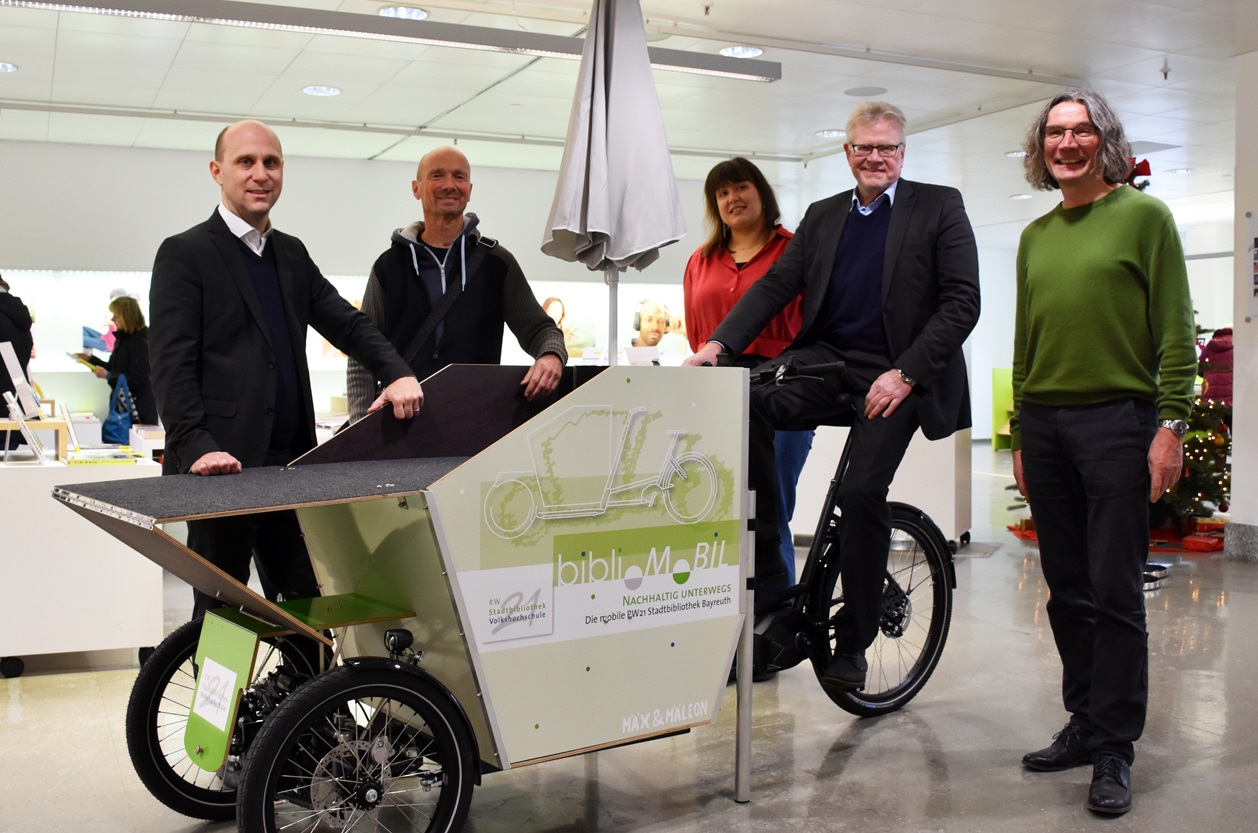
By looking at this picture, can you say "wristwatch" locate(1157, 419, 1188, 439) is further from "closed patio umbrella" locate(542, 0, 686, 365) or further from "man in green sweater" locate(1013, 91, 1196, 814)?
"closed patio umbrella" locate(542, 0, 686, 365)

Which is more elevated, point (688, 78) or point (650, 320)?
point (688, 78)

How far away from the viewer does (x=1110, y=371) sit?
8.99 ft

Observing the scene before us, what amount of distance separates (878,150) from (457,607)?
1611 mm


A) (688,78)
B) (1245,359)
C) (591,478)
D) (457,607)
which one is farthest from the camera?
(688,78)

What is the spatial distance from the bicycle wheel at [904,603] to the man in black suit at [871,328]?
0.11 meters

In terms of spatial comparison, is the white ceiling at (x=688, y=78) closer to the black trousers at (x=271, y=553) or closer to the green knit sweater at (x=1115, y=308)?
the green knit sweater at (x=1115, y=308)

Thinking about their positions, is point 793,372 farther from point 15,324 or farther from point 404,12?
point 15,324

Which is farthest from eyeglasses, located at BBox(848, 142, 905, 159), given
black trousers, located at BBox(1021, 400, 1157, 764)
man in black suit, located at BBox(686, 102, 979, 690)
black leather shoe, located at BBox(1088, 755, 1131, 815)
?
black leather shoe, located at BBox(1088, 755, 1131, 815)

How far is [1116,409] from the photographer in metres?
2.75

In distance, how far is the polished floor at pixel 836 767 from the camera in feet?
8.84

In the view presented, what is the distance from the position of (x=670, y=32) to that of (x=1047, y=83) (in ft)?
9.44

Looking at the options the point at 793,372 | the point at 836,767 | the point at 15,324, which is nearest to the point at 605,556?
the point at 793,372

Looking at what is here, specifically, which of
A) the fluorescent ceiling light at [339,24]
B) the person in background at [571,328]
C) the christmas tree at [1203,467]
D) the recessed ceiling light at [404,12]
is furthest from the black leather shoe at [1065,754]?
the person in background at [571,328]

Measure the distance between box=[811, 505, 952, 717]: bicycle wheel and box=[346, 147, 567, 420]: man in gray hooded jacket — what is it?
1.09 metres
